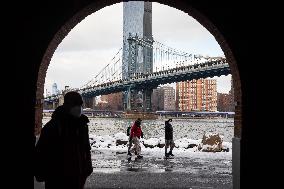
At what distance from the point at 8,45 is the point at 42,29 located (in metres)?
0.51

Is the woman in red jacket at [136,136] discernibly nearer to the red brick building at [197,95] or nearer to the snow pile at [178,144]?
the snow pile at [178,144]

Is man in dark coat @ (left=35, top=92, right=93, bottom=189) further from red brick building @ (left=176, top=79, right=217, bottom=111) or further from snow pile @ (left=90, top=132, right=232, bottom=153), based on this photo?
red brick building @ (left=176, top=79, right=217, bottom=111)

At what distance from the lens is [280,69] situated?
5559 mm

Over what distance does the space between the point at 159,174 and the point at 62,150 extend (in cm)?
603

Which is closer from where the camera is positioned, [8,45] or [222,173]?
[8,45]

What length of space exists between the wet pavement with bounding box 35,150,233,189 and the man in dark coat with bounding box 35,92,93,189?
3.95 m

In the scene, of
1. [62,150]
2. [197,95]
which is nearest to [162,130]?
[62,150]

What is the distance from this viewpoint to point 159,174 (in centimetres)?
913

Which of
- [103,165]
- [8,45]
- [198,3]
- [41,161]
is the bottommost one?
[103,165]

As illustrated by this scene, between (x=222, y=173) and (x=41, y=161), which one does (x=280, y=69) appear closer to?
(x=41, y=161)

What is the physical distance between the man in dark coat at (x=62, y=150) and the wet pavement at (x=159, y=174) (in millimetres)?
3955

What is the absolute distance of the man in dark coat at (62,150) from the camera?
3.32 metres

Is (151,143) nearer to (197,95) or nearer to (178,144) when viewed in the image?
(178,144)

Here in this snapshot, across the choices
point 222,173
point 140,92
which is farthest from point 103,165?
point 140,92
